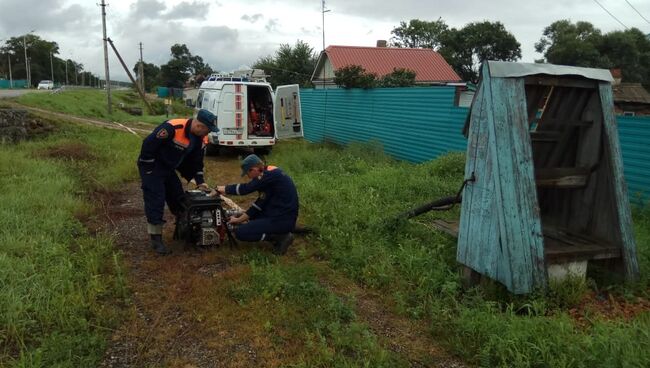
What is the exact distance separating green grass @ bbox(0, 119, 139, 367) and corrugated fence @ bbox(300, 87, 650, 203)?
254 inches

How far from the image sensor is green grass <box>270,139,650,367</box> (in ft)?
10.1

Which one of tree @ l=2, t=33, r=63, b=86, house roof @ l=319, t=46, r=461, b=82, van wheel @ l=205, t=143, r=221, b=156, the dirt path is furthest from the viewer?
tree @ l=2, t=33, r=63, b=86

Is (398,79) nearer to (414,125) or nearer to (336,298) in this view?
(414,125)

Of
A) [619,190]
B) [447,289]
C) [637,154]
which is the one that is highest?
[637,154]

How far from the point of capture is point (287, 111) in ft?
43.2

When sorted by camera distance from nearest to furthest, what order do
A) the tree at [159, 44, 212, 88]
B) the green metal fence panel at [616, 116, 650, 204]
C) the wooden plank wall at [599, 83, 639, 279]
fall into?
the wooden plank wall at [599, 83, 639, 279]
the green metal fence panel at [616, 116, 650, 204]
the tree at [159, 44, 212, 88]

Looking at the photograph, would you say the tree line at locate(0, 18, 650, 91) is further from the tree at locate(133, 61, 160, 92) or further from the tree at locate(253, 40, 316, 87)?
the tree at locate(133, 61, 160, 92)

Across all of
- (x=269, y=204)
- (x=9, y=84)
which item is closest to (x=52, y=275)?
(x=269, y=204)

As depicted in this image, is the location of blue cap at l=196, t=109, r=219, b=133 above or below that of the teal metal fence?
below

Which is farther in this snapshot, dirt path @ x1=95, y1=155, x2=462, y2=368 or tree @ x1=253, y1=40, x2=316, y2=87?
tree @ x1=253, y1=40, x2=316, y2=87

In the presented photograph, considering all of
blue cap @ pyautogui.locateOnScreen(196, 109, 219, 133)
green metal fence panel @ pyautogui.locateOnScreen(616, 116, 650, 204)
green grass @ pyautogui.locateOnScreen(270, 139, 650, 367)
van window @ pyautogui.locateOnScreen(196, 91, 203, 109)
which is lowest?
green grass @ pyautogui.locateOnScreen(270, 139, 650, 367)

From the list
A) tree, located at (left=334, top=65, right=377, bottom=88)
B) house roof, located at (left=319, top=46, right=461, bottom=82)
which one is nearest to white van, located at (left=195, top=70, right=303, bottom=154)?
tree, located at (left=334, top=65, right=377, bottom=88)

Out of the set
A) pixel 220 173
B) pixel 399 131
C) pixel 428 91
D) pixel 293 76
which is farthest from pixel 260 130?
pixel 293 76

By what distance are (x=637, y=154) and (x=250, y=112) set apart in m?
9.46
